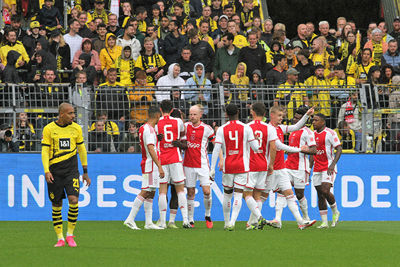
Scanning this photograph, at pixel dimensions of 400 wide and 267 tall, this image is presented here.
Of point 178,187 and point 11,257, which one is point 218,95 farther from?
point 11,257

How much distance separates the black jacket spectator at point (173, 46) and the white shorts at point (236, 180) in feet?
25.0

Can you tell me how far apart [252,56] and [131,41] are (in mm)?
3158

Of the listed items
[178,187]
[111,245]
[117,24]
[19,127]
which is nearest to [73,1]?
[117,24]

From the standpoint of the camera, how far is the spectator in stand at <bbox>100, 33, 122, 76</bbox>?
822 inches

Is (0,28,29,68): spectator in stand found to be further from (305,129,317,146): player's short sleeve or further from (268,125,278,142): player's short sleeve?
(268,125,278,142): player's short sleeve

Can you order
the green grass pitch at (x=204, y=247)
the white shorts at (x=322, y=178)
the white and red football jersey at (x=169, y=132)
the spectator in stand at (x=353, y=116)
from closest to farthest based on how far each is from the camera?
the green grass pitch at (x=204, y=247)
the white and red football jersey at (x=169, y=132)
the white shorts at (x=322, y=178)
the spectator in stand at (x=353, y=116)

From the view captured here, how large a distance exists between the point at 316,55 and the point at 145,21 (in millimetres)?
4881

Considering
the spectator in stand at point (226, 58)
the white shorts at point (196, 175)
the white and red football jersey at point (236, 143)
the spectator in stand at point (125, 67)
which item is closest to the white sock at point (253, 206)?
the white and red football jersey at point (236, 143)

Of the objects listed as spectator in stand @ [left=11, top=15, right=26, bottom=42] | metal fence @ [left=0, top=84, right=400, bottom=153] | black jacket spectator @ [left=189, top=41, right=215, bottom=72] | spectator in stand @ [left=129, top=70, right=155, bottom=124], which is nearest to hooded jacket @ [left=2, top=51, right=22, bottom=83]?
metal fence @ [left=0, top=84, right=400, bottom=153]

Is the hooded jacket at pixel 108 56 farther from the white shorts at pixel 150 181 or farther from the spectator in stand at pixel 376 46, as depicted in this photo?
the spectator in stand at pixel 376 46

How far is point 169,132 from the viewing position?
15.3 meters

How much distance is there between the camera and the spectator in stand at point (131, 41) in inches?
842

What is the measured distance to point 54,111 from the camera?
17.8 metres

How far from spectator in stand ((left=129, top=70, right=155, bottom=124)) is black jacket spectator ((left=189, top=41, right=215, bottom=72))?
3.39 m
